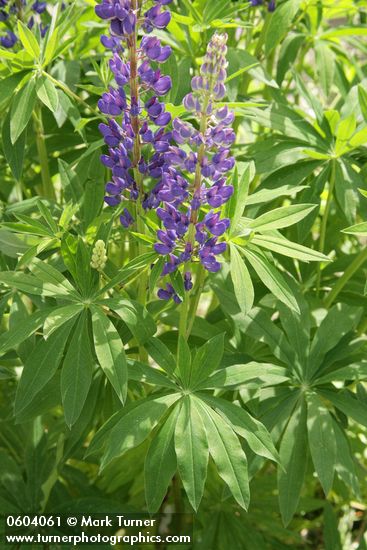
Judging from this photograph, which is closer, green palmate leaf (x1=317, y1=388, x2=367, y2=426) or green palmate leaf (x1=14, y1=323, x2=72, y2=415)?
green palmate leaf (x1=14, y1=323, x2=72, y2=415)

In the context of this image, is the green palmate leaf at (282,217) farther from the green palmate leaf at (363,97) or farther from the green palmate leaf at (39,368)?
the green palmate leaf at (39,368)

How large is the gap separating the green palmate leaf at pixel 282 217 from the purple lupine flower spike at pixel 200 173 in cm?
21

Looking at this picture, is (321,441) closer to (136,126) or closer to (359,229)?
(359,229)

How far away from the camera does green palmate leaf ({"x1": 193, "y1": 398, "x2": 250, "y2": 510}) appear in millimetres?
1952

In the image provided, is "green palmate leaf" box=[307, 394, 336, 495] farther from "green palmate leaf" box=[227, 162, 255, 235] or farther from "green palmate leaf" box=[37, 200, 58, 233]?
"green palmate leaf" box=[37, 200, 58, 233]

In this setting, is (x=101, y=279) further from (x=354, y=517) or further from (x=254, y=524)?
(x=354, y=517)

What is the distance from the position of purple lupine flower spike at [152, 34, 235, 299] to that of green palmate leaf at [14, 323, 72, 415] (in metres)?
0.40

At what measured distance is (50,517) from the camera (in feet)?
8.93

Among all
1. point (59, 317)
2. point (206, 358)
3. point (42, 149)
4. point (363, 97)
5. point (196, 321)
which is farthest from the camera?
point (42, 149)

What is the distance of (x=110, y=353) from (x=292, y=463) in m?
0.74

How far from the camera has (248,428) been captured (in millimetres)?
2051

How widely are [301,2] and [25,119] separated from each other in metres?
1.21

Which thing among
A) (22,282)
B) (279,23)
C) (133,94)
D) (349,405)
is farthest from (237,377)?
(279,23)

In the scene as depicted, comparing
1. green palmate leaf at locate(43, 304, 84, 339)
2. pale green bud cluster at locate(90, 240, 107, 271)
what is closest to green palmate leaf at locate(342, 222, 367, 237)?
pale green bud cluster at locate(90, 240, 107, 271)
